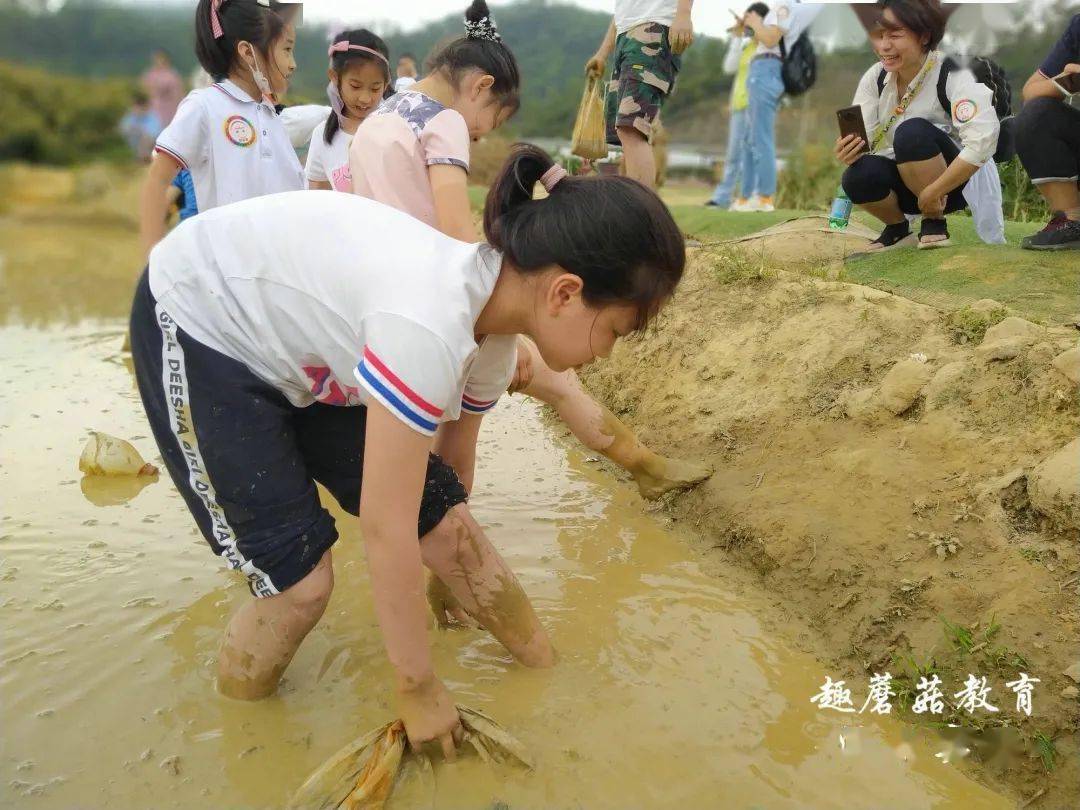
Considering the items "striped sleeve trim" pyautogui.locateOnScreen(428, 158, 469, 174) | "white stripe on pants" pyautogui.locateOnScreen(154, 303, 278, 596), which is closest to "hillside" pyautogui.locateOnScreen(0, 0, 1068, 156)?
"striped sleeve trim" pyautogui.locateOnScreen(428, 158, 469, 174)

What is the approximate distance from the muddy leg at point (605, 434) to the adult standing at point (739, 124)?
373cm

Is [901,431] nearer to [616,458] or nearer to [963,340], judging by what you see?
[963,340]

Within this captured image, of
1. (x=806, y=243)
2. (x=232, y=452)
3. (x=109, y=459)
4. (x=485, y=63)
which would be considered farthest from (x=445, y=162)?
(x=806, y=243)

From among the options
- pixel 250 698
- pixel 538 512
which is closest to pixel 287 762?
pixel 250 698

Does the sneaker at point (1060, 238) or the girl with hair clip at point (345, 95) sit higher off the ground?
the girl with hair clip at point (345, 95)

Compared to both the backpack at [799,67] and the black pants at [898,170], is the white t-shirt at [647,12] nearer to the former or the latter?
the black pants at [898,170]

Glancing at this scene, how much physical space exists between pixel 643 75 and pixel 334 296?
321 centimetres

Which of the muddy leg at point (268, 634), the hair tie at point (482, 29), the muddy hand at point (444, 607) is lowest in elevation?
the muddy hand at point (444, 607)

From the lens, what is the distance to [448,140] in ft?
8.32

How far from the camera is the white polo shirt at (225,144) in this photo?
3.13 metres

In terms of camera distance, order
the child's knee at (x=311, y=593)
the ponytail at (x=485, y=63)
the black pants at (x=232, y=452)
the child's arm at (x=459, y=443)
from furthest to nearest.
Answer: the ponytail at (x=485, y=63)
the child's arm at (x=459, y=443)
the child's knee at (x=311, y=593)
the black pants at (x=232, y=452)

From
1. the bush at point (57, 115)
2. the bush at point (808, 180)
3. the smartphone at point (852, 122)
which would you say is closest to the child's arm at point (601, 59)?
the smartphone at point (852, 122)

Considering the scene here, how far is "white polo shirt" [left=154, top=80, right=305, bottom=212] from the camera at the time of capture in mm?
3133

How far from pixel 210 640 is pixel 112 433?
1.99m
